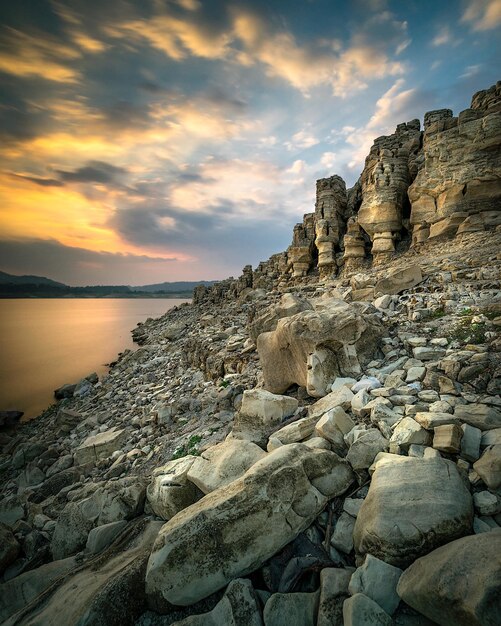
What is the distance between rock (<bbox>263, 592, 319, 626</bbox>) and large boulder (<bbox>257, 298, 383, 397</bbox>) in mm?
3905

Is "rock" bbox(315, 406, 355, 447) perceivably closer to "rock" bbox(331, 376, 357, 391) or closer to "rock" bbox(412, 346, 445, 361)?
"rock" bbox(331, 376, 357, 391)

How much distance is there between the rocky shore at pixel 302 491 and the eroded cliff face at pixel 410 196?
9.54 meters

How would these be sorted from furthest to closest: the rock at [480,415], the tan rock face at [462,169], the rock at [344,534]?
the tan rock face at [462,169]
the rock at [480,415]
the rock at [344,534]

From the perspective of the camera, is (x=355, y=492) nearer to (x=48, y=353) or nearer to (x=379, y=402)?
(x=379, y=402)

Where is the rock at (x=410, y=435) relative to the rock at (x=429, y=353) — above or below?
below

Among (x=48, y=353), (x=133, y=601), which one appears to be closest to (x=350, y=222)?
(x=133, y=601)

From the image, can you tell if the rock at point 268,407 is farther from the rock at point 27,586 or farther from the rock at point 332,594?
the rock at point 27,586

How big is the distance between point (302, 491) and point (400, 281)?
9.98 metres

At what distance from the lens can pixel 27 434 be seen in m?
13.5

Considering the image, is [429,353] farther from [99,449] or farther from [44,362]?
[44,362]

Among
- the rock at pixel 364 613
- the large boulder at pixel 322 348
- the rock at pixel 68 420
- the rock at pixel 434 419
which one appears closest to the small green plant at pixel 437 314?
the large boulder at pixel 322 348

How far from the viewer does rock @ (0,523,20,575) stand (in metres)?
4.91

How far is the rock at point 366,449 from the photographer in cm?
365

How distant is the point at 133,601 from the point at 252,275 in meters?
37.5
